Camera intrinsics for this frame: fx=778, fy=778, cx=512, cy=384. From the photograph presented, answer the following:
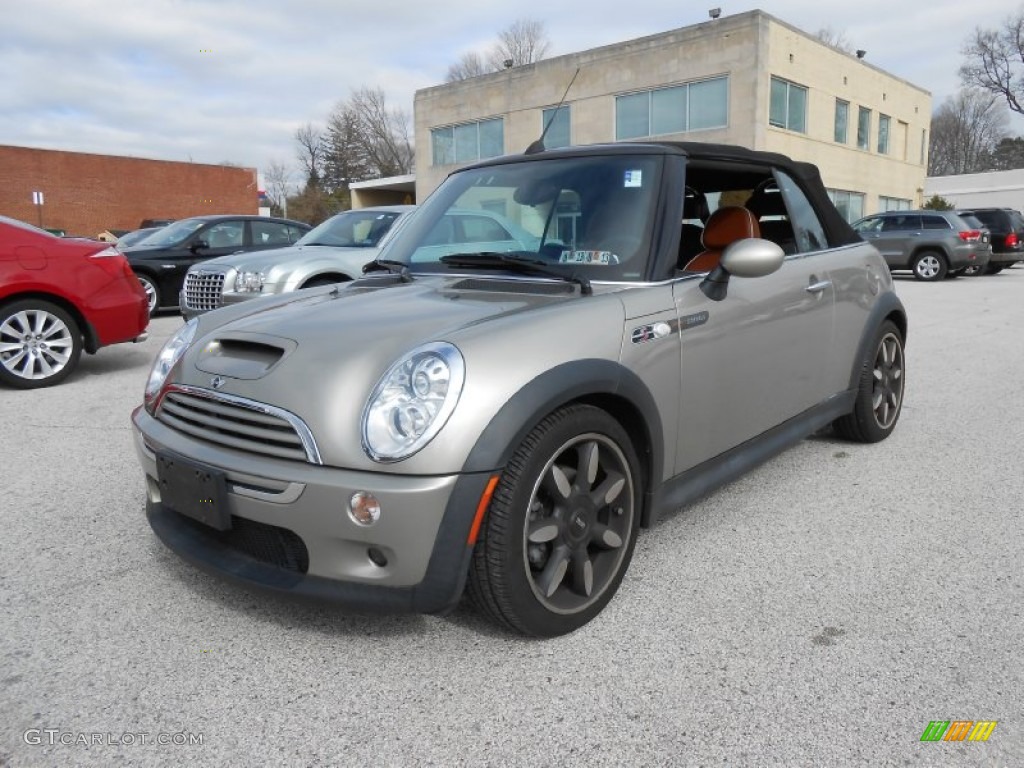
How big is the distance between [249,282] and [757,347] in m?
5.16

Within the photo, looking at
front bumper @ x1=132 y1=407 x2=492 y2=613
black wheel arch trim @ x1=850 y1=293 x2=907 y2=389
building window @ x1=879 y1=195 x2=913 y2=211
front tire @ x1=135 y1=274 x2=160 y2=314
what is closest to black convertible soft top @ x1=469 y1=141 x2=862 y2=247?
black wheel arch trim @ x1=850 y1=293 x2=907 y2=389

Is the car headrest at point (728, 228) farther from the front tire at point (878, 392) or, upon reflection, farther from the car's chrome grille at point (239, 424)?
the car's chrome grille at point (239, 424)

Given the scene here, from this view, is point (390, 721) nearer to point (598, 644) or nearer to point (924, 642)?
point (598, 644)

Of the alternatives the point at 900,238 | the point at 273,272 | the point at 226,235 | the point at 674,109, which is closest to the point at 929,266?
the point at 900,238

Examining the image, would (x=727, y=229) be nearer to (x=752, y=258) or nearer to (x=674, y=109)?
(x=752, y=258)

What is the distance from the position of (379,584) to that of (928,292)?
15.7m

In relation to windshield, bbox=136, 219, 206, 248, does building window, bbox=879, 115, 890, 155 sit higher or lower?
higher

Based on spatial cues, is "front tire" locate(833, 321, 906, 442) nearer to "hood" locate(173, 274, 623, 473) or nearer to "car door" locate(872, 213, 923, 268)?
"hood" locate(173, 274, 623, 473)

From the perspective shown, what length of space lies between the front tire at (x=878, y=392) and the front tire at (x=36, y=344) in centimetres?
596

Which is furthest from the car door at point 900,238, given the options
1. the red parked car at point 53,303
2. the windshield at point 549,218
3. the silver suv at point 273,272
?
the windshield at point 549,218

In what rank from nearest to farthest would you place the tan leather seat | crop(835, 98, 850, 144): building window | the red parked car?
the tan leather seat → the red parked car → crop(835, 98, 850, 144): building window

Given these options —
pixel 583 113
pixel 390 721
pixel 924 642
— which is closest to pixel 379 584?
pixel 390 721

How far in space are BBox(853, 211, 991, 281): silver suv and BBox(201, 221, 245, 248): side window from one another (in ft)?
46.9

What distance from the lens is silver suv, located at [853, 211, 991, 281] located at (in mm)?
17766
